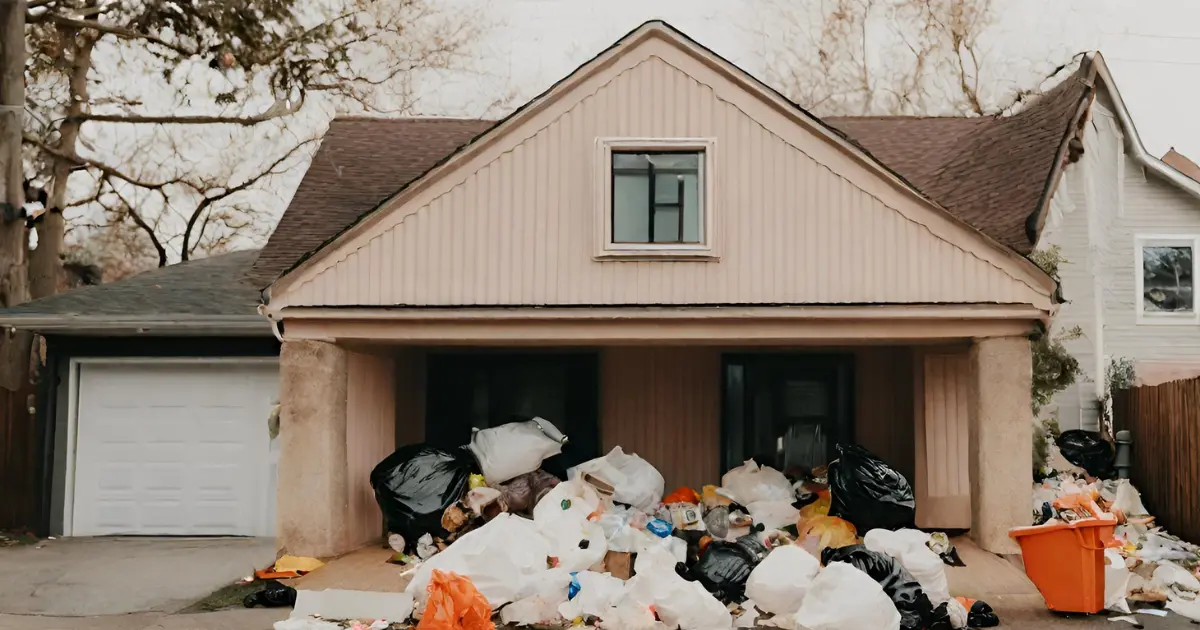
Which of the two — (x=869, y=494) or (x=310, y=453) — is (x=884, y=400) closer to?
(x=869, y=494)

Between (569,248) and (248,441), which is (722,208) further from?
(248,441)

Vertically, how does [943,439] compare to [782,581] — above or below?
above

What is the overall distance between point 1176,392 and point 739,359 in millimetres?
4597

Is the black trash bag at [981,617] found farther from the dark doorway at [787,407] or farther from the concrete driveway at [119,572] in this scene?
the concrete driveway at [119,572]

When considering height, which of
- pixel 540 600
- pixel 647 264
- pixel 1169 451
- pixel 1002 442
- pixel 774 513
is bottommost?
pixel 540 600

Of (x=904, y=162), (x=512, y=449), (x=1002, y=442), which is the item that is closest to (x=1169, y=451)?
(x=1002, y=442)

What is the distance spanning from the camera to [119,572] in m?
9.18

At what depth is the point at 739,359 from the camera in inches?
447

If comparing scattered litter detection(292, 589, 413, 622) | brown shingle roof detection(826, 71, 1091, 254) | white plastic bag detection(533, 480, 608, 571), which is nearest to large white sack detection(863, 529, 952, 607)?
white plastic bag detection(533, 480, 608, 571)

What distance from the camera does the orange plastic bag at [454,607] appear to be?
252 inches

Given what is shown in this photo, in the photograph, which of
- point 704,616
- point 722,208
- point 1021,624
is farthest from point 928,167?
point 704,616

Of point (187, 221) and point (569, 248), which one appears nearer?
point (569, 248)

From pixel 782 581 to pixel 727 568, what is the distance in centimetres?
73

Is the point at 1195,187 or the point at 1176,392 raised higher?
the point at 1195,187
